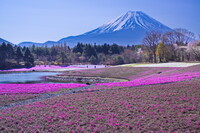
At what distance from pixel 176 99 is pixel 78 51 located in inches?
4997

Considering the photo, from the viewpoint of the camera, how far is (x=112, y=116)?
47.5 ft

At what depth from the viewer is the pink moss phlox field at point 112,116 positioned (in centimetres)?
1236

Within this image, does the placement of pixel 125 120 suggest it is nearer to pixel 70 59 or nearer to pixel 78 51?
→ pixel 70 59

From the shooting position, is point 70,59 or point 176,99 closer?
point 176,99

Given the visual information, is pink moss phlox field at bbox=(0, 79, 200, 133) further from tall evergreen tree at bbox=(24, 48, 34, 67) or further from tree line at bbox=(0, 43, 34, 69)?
tall evergreen tree at bbox=(24, 48, 34, 67)

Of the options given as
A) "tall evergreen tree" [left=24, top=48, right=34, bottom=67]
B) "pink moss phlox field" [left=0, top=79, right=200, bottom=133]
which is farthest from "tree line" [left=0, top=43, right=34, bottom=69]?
"pink moss phlox field" [left=0, top=79, right=200, bottom=133]

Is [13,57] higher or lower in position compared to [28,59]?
higher

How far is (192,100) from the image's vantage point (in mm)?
17422

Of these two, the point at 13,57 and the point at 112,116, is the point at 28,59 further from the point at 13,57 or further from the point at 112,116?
the point at 112,116

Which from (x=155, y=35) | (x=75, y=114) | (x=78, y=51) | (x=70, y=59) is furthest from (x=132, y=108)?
(x=78, y=51)

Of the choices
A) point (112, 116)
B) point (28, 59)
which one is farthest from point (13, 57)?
point (112, 116)

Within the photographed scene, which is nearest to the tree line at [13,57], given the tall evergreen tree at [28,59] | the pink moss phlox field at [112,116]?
the tall evergreen tree at [28,59]

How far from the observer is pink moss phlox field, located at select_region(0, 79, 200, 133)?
40.5 ft

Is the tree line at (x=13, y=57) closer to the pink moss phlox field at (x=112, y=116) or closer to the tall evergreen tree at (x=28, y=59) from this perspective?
the tall evergreen tree at (x=28, y=59)
